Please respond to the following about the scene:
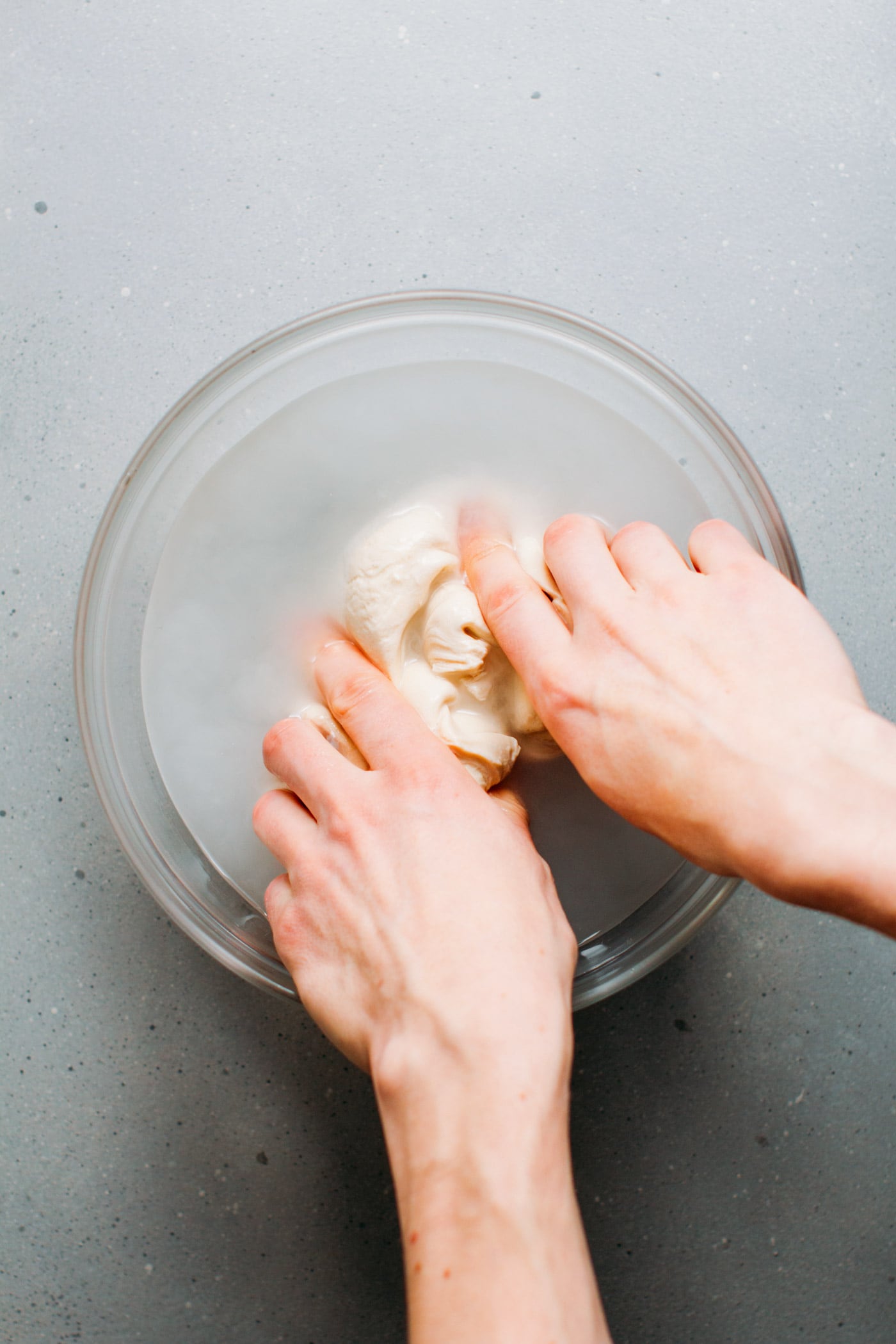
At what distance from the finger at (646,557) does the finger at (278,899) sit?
A: 1.09 ft

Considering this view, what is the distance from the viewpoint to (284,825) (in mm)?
615

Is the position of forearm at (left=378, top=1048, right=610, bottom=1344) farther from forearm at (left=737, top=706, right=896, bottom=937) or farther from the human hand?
forearm at (left=737, top=706, right=896, bottom=937)

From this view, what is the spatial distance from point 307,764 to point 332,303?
0.45m

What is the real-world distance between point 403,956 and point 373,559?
29cm

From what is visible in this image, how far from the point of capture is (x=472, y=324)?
72cm

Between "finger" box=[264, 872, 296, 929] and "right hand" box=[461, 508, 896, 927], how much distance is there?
230mm

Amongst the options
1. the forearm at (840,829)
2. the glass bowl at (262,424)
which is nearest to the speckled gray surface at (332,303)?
the glass bowl at (262,424)

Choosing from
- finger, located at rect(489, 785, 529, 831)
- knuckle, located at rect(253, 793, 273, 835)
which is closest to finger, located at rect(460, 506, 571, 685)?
finger, located at rect(489, 785, 529, 831)

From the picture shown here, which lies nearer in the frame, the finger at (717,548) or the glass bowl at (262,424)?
the finger at (717,548)

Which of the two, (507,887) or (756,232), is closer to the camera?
(507,887)

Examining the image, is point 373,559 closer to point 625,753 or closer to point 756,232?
point 625,753

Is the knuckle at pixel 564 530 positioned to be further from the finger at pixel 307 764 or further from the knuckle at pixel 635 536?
the finger at pixel 307 764

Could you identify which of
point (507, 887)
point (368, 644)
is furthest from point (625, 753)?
point (368, 644)

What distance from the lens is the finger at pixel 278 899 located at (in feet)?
2.00
